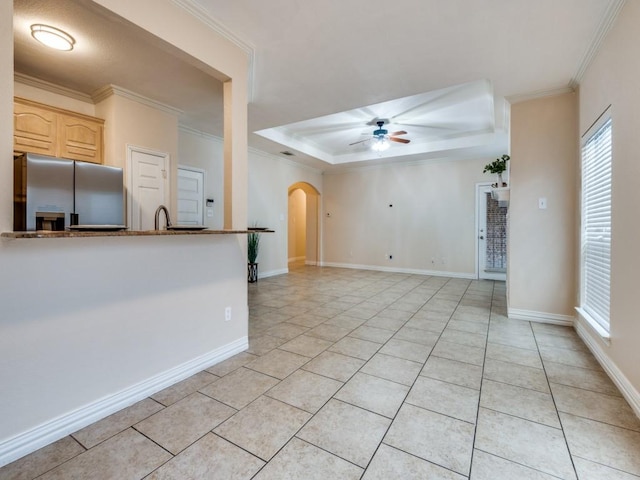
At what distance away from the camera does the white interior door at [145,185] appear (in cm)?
359

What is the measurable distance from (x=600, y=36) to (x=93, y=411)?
450 centimetres

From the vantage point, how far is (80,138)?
3.29 metres

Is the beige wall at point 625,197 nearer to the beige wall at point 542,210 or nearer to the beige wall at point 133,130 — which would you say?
the beige wall at point 542,210

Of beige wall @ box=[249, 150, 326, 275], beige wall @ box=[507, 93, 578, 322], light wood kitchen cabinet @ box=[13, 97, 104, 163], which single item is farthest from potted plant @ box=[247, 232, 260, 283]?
beige wall @ box=[507, 93, 578, 322]

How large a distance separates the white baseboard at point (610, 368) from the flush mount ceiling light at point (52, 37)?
4866 millimetres

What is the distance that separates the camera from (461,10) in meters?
2.21

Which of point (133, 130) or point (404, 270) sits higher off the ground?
point (133, 130)

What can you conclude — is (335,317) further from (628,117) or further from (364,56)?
(628,117)

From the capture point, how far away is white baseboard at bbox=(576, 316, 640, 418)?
1.81 meters

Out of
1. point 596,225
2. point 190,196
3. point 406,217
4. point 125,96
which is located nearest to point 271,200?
point 190,196

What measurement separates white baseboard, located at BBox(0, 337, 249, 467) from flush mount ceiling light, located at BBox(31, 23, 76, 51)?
285 centimetres

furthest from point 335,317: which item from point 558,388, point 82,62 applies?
point 82,62

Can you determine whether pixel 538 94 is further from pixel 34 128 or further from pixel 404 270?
pixel 34 128

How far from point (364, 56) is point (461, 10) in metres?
0.86
